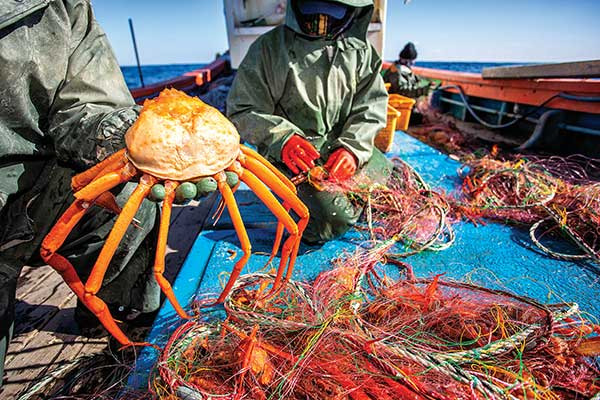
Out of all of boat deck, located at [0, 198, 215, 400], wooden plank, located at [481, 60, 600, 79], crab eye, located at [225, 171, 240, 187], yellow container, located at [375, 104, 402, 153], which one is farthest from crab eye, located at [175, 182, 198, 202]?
wooden plank, located at [481, 60, 600, 79]

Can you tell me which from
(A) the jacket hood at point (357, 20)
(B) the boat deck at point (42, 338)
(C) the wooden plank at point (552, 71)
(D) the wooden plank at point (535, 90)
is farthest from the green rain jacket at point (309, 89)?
(D) the wooden plank at point (535, 90)

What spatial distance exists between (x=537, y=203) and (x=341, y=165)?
1.36 meters

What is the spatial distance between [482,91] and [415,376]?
5.50m

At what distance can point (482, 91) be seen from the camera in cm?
531

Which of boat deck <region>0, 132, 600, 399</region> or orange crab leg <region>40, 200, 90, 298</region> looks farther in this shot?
boat deck <region>0, 132, 600, 399</region>

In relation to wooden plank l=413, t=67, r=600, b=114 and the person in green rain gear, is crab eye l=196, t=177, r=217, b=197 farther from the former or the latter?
wooden plank l=413, t=67, r=600, b=114

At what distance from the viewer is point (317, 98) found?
238 centimetres

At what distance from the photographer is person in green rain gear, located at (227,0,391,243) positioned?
7.00 ft

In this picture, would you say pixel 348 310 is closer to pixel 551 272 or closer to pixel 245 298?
pixel 245 298

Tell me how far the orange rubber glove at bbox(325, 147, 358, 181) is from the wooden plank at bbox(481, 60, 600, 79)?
2.90m

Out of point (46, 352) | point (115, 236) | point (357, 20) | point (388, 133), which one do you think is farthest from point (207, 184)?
point (388, 133)

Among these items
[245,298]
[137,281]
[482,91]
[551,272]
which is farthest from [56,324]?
[482,91]

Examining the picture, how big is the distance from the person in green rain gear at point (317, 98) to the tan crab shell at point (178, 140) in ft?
3.31

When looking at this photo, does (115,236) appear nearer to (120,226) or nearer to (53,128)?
(120,226)
